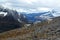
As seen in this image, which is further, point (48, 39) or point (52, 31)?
point (52, 31)

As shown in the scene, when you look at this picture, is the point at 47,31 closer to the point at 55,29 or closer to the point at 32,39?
the point at 55,29

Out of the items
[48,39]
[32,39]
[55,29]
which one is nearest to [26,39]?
[32,39]

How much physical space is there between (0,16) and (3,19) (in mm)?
2078

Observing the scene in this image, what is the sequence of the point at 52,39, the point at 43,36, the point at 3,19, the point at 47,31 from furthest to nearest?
the point at 3,19
the point at 47,31
the point at 43,36
the point at 52,39

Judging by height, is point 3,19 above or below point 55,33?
below

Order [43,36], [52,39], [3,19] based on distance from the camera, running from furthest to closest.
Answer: [3,19], [43,36], [52,39]

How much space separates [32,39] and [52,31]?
2.82 m

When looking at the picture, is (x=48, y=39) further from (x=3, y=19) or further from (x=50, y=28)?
(x=3, y=19)

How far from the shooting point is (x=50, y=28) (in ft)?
75.0

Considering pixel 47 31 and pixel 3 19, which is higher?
pixel 47 31

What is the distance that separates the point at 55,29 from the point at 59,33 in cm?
142

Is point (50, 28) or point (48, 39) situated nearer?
point (48, 39)

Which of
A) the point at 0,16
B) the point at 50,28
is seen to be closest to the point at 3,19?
the point at 0,16

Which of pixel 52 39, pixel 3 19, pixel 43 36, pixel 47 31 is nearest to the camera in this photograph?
pixel 52 39
